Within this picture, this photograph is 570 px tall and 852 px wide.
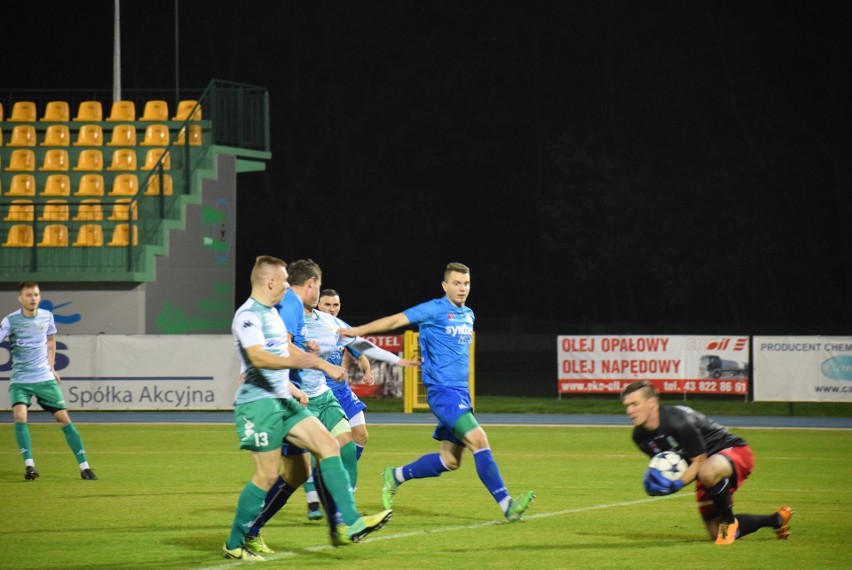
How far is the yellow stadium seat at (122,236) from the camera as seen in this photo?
2923 cm

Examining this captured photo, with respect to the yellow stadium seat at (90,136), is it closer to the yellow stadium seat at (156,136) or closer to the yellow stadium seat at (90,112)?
the yellow stadium seat at (90,112)

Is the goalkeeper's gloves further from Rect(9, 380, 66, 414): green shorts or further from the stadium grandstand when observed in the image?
the stadium grandstand

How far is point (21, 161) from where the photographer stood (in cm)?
3206

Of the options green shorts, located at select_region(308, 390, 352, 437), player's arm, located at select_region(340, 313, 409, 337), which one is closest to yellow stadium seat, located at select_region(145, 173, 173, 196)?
green shorts, located at select_region(308, 390, 352, 437)

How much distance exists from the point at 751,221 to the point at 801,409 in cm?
1822

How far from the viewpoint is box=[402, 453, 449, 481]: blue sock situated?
37.6ft

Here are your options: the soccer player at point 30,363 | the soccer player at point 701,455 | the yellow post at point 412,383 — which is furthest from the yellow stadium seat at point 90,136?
the soccer player at point 701,455

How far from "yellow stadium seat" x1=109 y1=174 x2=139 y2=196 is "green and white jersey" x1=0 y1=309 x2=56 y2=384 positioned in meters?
15.9

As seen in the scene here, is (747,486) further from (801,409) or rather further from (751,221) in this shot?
(751,221)

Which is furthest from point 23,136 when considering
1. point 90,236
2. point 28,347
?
point 28,347

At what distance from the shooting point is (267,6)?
166ft

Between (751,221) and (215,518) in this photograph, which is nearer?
(215,518)

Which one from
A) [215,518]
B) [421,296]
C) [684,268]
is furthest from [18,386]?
[421,296]

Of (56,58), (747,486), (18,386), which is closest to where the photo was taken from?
(747,486)
